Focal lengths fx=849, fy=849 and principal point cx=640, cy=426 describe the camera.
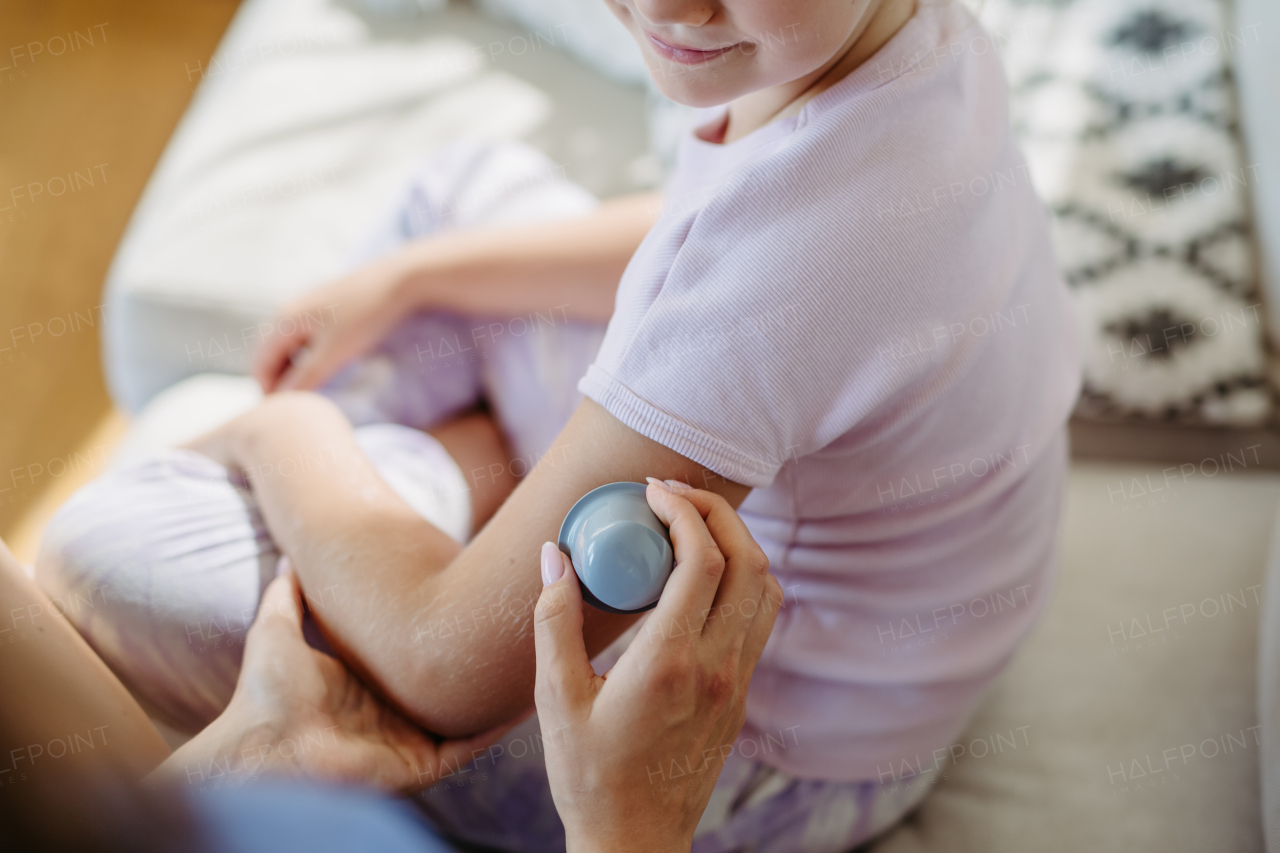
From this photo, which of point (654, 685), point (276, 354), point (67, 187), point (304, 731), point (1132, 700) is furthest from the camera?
point (67, 187)

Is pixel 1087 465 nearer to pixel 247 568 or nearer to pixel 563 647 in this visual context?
pixel 563 647

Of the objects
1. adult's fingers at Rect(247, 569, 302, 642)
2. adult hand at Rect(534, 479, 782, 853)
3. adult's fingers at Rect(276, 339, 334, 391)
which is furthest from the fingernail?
adult's fingers at Rect(276, 339, 334, 391)

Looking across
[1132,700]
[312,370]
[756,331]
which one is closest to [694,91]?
[756,331]

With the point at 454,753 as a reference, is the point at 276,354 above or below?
above

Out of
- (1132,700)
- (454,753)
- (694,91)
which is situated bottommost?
(1132,700)

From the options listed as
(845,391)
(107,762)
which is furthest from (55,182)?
(845,391)

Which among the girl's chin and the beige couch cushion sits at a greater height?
the girl's chin

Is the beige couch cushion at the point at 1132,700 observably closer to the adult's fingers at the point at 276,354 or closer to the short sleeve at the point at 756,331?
the short sleeve at the point at 756,331

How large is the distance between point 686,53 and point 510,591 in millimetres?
348

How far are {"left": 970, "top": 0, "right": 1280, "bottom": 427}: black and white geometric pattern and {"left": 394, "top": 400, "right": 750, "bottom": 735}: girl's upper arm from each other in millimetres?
678

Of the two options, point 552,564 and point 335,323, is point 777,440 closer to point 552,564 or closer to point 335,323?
point 552,564

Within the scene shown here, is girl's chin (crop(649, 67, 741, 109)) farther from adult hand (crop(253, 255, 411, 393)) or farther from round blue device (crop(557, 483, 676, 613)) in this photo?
adult hand (crop(253, 255, 411, 393))

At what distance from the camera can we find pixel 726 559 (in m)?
0.48

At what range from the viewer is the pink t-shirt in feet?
1.53
